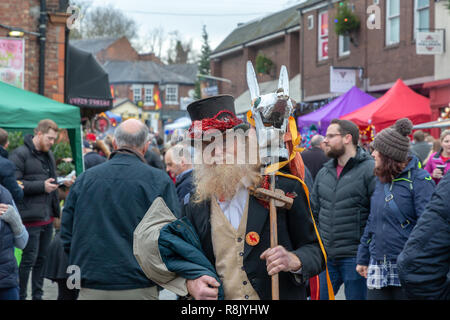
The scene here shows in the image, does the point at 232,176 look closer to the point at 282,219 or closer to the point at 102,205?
the point at 282,219

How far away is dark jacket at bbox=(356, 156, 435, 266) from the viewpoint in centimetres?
507

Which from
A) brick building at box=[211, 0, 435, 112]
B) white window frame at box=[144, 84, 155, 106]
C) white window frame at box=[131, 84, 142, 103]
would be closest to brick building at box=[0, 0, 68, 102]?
brick building at box=[211, 0, 435, 112]

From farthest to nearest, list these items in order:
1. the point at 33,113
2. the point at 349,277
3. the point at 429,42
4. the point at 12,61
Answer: the point at 429,42, the point at 12,61, the point at 33,113, the point at 349,277

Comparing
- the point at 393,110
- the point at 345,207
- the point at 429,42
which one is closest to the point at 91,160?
the point at 345,207

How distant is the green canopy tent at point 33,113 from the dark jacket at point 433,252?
23.2 feet

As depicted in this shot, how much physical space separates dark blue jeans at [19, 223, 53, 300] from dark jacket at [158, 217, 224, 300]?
4.61 meters

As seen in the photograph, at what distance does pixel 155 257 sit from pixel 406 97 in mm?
13814

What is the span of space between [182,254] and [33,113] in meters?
6.76

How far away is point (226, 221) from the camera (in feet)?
10.6

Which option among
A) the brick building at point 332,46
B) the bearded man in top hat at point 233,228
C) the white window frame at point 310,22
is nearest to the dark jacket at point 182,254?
the bearded man in top hat at point 233,228

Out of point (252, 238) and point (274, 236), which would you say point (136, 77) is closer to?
point (252, 238)

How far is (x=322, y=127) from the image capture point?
16.5 m

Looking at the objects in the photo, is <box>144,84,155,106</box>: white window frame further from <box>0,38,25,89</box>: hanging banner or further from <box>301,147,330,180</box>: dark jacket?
<box>301,147,330,180</box>: dark jacket

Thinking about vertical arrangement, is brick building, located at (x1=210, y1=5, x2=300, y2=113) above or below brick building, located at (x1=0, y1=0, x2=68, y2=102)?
above
